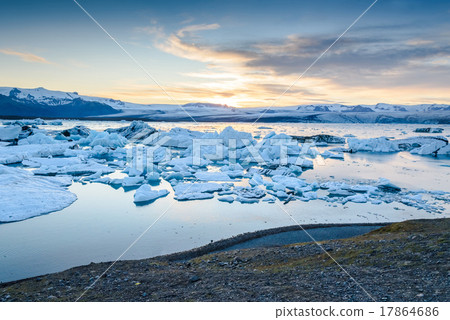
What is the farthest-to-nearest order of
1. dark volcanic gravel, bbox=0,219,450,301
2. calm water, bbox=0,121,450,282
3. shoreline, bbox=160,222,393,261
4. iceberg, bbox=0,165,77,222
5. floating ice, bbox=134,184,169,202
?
1. floating ice, bbox=134,184,169,202
2. iceberg, bbox=0,165,77,222
3. calm water, bbox=0,121,450,282
4. shoreline, bbox=160,222,393,261
5. dark volcanic gravel, bbox=0,219,450,301

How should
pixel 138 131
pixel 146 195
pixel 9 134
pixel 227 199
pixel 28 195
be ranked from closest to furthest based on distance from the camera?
1. pixel 28 195
2. pixel 227 199
3. pixel 146 195
4. pixel 9 134
5. pixel 138 131

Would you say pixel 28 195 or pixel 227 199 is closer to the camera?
pixel 28 195

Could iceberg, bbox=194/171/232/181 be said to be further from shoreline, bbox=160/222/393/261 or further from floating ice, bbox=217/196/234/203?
shoreline, bbox=160/222/393/261

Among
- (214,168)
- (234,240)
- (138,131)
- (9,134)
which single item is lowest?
(234,240)

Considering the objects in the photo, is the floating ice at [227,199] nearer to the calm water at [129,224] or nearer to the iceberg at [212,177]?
the calm water at [129,224]

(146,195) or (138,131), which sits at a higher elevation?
(138,131)

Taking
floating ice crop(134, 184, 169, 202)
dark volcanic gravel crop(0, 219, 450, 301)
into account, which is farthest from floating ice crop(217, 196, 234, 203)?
dark volcanic gravel crop(0, 219, 450, 301)

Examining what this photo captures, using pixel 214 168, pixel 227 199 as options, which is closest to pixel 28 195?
pixel 227 199

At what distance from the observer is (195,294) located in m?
3.75

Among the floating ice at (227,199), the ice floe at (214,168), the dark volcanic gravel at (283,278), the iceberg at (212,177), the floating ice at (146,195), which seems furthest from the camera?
the iceberg at (212,177)

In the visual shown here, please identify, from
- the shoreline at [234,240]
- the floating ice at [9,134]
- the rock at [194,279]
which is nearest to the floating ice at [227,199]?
the shoreline at [234,240]

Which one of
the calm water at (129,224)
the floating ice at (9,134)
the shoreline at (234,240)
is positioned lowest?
the calm water at (129,224)

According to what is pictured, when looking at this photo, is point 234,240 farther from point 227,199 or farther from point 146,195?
point 146,195

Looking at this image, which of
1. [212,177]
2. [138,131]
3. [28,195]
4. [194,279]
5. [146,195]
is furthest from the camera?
[138,131]
